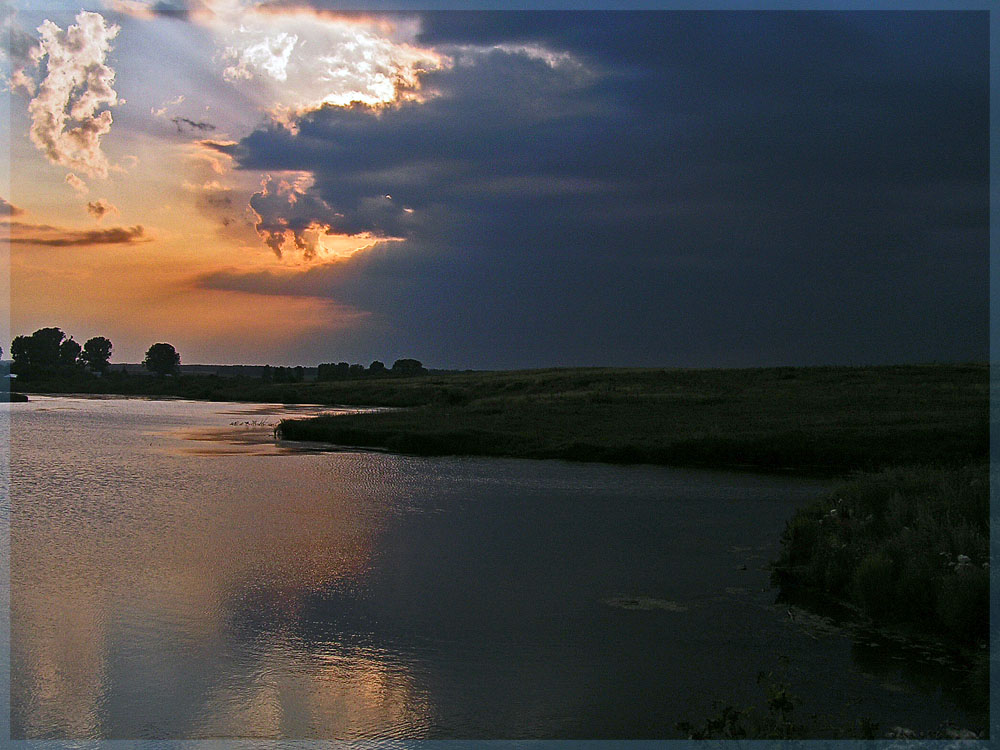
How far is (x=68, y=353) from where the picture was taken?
5182 inches

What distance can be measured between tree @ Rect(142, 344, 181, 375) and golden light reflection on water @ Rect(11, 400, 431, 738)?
123099 mm

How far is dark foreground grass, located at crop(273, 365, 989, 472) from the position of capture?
2645 cm

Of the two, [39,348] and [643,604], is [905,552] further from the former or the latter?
[39,348]

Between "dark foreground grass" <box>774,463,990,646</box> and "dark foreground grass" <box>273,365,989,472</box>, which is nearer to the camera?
"dark foreground grass" <box>774,463,990,646</box>

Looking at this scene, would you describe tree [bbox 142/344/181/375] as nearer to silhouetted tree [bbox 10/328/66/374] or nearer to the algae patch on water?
Answer: silhouetted tree [bbox 10/328/66/374]

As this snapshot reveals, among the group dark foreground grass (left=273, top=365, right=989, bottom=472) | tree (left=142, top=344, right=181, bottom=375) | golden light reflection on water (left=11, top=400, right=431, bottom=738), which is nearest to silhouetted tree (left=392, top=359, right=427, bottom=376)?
tree (left=142, top=344, right=181, bottom=375)

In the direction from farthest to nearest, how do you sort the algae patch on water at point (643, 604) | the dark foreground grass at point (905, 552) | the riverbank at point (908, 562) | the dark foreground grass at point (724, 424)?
the dark foreground grass at point (724, 424), the algae patch on water at point (643, 604), the dark foreground grass at point (905, 552), the riverbank at point (908, 562)

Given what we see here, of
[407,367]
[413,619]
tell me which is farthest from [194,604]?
[407,367]

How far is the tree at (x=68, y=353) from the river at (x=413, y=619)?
121778 mm

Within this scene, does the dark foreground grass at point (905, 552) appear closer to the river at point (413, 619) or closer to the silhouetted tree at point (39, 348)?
the river at point (413, 619)

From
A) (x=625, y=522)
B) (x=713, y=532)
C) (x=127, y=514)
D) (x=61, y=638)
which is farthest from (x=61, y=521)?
(x=713, y=532)

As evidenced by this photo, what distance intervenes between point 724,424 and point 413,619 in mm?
23024

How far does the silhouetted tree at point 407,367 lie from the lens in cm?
12299

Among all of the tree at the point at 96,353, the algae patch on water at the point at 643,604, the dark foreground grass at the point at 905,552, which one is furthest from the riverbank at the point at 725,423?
the tree at the point at 96,353
